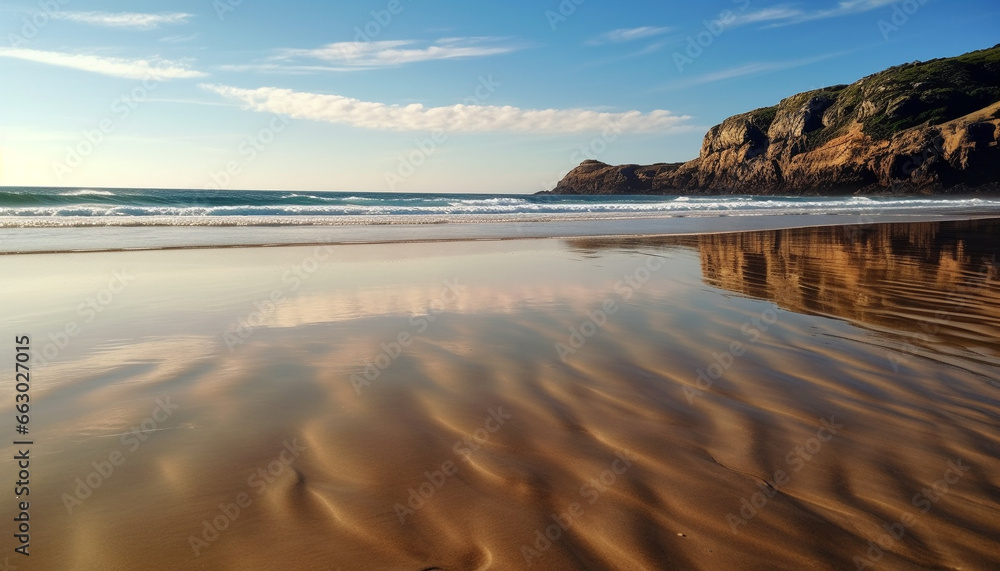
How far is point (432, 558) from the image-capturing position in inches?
77.0

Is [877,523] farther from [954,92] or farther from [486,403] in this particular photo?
[954,92]

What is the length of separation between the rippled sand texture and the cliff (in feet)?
206

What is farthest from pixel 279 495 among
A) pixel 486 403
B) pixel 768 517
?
pixel 768 517

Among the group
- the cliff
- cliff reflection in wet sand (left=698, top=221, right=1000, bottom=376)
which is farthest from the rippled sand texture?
the cliff

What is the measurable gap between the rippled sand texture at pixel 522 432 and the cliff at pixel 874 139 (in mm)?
62801

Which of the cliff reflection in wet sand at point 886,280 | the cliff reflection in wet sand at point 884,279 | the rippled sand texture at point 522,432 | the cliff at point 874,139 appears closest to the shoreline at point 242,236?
the cliff reflection in wet sand at point 884,279

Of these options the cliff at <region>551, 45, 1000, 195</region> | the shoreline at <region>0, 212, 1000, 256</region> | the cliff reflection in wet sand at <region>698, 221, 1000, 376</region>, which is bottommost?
the cliff reflection in wet sand at <region>698, 221, 1000, 376</region>

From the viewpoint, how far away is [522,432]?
3.01 meters

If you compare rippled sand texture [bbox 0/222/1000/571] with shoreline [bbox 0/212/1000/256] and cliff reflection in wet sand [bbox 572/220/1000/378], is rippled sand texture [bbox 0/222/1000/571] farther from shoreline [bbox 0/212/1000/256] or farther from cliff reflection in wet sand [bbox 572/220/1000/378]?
shoreline [bbox 0/212/1000/256]

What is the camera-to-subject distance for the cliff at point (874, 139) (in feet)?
177

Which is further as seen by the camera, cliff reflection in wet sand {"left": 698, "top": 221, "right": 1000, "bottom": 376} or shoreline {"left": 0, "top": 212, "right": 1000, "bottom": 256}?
shoreline {"left": 0, "top": 212, "right": 1000, "bottom": 256}

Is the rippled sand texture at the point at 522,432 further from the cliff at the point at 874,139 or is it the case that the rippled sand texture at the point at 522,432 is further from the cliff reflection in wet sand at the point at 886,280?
the cliff at the point at 874,139

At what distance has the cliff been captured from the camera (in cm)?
5381

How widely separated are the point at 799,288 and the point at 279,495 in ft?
23.8
